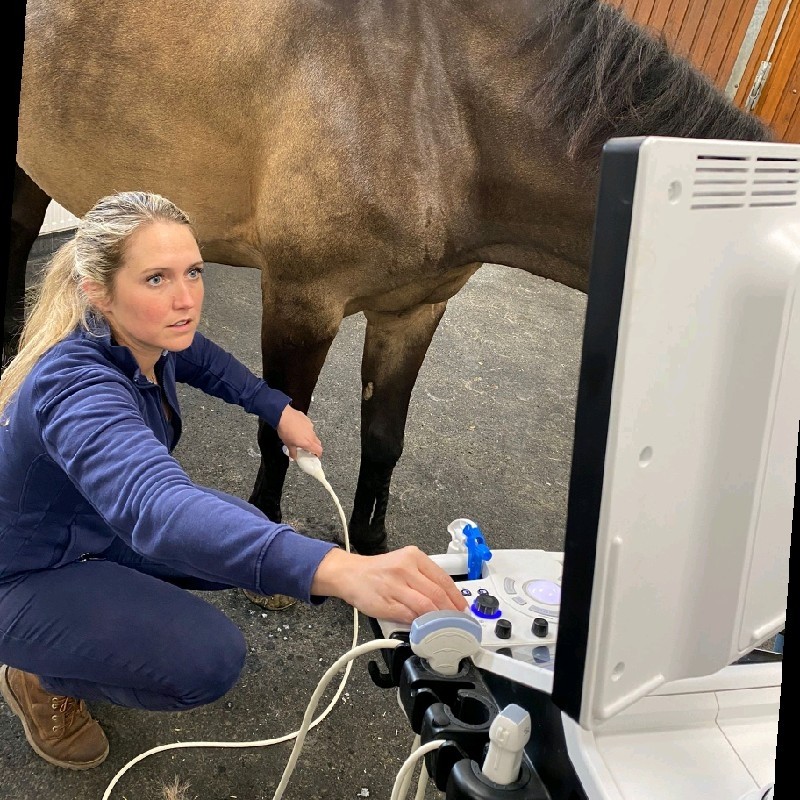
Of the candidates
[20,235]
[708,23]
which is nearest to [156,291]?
[20,235]

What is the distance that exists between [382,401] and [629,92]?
85cm

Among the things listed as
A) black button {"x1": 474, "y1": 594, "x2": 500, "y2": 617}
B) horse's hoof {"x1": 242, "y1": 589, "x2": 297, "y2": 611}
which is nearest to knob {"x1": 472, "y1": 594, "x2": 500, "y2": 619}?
black button {"x1": 474, "y1": 594, "x2": 500, "y2": 617}

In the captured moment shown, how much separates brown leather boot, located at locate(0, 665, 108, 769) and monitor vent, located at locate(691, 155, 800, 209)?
1.16m

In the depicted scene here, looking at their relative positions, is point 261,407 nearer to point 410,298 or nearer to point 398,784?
point 410,298

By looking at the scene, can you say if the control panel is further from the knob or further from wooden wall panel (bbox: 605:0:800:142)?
wooden wall panel (bbox: 605:0:800:142)

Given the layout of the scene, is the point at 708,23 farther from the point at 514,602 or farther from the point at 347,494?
the point at 514,602

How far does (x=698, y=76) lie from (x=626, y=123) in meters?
0.14

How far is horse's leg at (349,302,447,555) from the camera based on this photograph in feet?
5.59


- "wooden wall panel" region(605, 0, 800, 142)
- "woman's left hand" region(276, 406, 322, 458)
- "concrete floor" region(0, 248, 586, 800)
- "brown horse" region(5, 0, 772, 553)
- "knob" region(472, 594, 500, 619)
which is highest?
"wooden wall panel" region(605, 0, 800, 142)

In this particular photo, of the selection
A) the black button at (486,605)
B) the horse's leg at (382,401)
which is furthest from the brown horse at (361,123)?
the black button at (486,605)

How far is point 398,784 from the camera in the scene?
66 cm

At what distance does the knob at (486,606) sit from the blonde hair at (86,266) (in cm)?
58

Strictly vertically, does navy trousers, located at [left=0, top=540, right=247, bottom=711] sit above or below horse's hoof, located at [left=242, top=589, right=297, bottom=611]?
above

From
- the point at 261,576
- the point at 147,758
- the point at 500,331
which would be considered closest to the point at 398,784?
the point at 261,576
